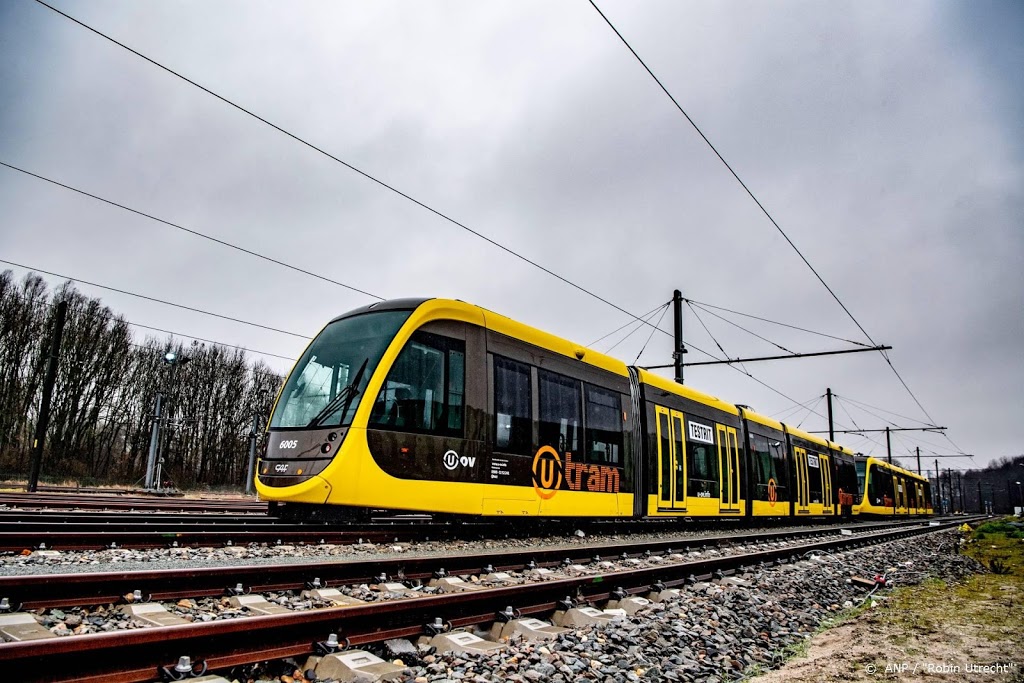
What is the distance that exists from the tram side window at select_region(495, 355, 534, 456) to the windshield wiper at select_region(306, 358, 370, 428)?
7.57ft

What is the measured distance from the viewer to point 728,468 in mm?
16844

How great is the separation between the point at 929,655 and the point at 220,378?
49.2 meters

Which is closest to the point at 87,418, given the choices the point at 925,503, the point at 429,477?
the point at 429,477

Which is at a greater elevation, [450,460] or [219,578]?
[450,460]

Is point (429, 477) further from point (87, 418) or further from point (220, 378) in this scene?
point (220, 378)

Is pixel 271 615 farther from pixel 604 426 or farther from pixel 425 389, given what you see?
pixel 604 426

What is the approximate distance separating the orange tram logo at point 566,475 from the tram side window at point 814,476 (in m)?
13.9

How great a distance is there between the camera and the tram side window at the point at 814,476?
23.1 metres

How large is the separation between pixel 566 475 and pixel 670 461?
4.07 metres

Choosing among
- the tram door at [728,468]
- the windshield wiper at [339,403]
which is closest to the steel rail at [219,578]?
the windshield wiper at [339,403]

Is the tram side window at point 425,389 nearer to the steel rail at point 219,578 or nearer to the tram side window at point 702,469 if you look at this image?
the steel rail at point 219,578

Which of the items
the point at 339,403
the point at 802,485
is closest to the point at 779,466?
the point at 802,485

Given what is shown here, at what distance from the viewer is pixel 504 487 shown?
384 inches

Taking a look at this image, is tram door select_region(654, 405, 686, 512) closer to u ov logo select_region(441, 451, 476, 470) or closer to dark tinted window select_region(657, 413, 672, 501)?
dark tinted window select_region(657, 413, 672, 501)
